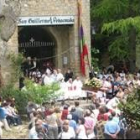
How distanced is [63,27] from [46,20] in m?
1.96

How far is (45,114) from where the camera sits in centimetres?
2228

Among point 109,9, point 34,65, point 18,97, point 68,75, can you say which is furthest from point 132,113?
point 109,9

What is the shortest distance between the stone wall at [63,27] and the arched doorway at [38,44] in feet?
1.36

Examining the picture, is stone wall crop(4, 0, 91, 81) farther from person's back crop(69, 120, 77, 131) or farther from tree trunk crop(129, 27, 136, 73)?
person's back crop(69, 120, 77, 131)

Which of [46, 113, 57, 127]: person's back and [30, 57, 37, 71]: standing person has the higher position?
[30, 57, 37, 71]: standing person

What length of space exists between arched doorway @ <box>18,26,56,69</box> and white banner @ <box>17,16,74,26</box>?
1.35m

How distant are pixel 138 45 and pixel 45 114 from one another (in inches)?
699

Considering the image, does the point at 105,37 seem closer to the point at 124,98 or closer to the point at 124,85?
the point at 124,85

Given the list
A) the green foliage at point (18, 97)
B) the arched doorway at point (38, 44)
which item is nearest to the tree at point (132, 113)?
the green foliage at point (18, 97)

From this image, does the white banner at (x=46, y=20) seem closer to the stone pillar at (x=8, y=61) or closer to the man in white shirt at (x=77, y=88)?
the stone pillar at (x=8, y=61)

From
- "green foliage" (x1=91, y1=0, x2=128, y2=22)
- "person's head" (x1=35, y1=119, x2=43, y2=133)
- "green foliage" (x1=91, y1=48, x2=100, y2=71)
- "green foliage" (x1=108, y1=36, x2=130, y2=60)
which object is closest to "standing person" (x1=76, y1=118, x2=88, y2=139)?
"person's head" (x1=35, y1=119, x2=43, y2=133)

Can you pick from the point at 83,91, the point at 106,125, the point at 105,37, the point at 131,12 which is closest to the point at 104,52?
the point at 105,37

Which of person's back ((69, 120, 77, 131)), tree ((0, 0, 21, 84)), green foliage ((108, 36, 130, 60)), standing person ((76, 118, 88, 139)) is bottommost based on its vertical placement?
standing person ((76, 118, 88, 139))

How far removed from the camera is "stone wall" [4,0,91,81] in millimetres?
30797
